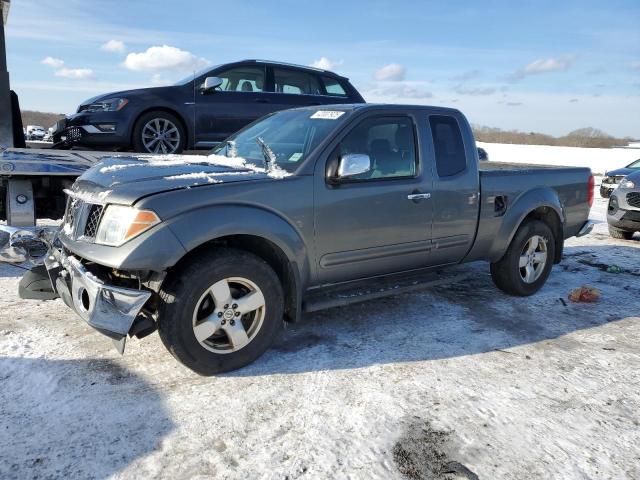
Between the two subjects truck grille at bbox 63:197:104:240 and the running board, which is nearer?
truck grille at bbox 63:197:104:240

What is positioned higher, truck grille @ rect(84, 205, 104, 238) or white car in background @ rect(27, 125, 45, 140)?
white car in background @ rect(27, 125, 45, 140)

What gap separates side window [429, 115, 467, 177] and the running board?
888 millimetres

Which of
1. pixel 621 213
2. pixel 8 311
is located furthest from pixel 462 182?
pixel 621 213

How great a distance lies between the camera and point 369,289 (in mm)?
3973

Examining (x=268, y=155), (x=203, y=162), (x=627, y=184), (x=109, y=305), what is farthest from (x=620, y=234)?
(x=109, y=305)

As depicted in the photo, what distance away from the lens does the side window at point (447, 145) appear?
440 cm

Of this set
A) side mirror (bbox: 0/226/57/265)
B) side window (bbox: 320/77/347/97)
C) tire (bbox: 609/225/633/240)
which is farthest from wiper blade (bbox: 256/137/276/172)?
tire (bbox: 609/225/633/240)

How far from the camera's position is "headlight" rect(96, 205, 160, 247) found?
297 centimetres

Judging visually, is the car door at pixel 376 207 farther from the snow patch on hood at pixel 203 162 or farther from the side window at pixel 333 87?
the side window at pixel 333 87

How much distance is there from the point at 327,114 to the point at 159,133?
10.4 ft

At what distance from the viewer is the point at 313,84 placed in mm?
7512

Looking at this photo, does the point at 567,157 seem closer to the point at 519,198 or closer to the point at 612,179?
the point at 612,179

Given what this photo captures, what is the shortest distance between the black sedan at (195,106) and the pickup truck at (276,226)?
83.9 inches

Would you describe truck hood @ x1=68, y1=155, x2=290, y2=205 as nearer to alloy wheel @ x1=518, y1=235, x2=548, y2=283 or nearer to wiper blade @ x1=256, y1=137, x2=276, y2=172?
wiper blade @ x1=256, y1=137, x2=276, y2=172
